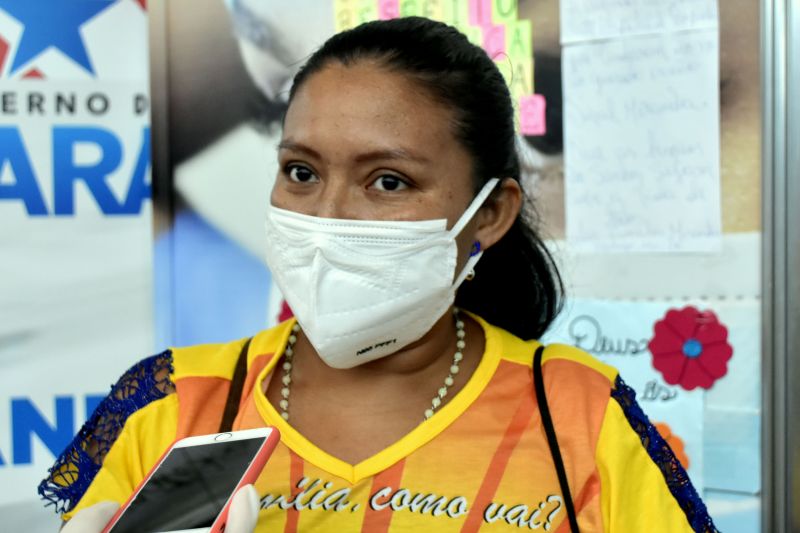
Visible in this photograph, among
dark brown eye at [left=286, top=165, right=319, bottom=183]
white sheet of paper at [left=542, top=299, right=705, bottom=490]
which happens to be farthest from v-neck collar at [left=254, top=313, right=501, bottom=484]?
white sheet of paper at [left=542, top=299, right=705, bottom=490]

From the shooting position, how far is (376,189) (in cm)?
107

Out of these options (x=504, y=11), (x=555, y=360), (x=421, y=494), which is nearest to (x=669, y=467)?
(x=555, y=360)

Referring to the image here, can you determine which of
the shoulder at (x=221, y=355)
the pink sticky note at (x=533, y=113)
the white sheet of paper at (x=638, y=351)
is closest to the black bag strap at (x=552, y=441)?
the shoulder at (x=221, y=355)

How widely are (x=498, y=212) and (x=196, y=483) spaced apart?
605mm

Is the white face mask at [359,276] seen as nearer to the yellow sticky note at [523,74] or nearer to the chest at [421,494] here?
the chest at [421,494]

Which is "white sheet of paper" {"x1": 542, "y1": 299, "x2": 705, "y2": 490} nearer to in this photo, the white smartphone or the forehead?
the forehead

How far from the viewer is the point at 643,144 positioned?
1.83 meters

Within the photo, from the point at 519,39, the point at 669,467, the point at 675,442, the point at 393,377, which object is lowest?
the point at 675,442

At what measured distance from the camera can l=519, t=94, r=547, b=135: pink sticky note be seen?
74.9 inches

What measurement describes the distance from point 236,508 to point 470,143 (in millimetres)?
608

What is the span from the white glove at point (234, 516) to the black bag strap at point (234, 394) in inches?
9.9

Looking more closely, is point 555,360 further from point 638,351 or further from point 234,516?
point 638,351

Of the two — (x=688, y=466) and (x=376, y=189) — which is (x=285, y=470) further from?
(x=688, y=466)

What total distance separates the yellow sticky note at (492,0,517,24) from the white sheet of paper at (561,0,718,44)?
→ 0.37 feet
